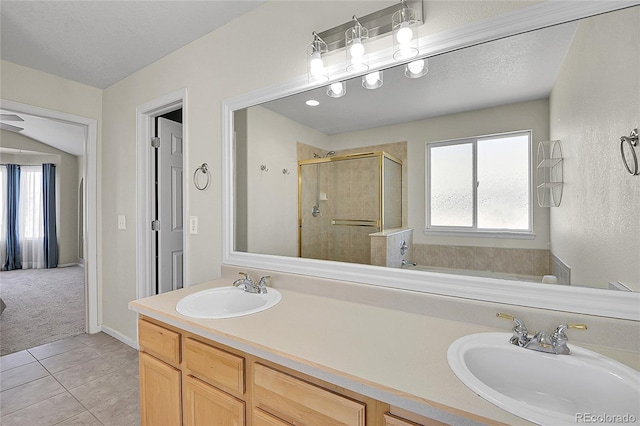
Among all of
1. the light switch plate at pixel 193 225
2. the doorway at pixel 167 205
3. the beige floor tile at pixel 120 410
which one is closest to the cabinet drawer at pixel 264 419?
the beige floor tile at pixel 120 410

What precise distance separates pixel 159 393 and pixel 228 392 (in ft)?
1.60

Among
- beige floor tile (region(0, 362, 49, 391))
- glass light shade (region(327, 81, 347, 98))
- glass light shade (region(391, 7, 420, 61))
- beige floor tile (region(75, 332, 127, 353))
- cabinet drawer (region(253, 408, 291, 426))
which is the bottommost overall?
beige floor tile (region(0, 362, 49, 391))

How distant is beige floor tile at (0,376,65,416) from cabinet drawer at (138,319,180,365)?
1239mm

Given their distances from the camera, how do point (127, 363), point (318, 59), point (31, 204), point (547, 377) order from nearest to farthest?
point (547, 377) < point (318, 59) < point (127, 363) < point (31, 204)

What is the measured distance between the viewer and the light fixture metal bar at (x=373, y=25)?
125 cm

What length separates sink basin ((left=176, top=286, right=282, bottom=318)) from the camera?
1500 mm

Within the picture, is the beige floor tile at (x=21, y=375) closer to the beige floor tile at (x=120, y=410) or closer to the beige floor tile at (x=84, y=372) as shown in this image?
the beige floor tile at (x=84, y=372)

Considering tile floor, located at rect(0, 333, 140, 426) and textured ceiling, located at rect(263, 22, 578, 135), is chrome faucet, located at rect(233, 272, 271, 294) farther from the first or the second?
tile floor, located at rect(0, 333, 140, 426)

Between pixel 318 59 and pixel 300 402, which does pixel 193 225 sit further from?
pixel 300 402

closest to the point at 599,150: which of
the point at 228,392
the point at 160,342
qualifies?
the point at 228,392

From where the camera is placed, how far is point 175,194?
2859 millimetres

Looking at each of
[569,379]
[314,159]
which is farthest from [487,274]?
[314,159]

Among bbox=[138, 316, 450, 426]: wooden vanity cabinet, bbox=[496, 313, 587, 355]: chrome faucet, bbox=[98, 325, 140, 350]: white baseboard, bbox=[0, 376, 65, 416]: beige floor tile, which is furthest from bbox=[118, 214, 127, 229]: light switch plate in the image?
bbox=[496, 313, 587, 355]: chrome faucet

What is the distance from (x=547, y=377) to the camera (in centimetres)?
88
